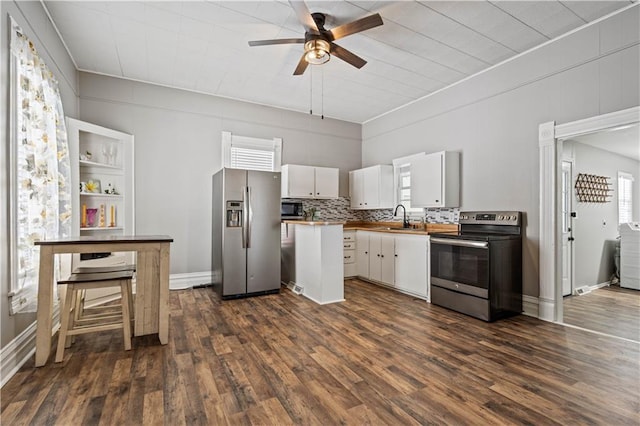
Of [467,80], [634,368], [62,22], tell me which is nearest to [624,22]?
[467,80]

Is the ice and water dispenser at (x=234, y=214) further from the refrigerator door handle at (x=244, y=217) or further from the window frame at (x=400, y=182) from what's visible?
the window frame at (x=400, y=182)

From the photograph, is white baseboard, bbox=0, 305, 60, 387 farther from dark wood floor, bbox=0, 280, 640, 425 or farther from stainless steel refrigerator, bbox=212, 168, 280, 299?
stainless steel refrigerator, bbox=212, 168, 280, 299

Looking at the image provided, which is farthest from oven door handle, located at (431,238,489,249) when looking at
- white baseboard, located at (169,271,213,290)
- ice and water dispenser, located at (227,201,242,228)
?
white baseboard, located at (169,271,213,290)

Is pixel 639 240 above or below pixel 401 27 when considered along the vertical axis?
below

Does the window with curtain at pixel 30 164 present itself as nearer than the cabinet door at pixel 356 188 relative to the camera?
Yes

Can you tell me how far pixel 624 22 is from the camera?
274 cm

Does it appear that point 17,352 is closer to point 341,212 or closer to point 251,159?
point 251,159

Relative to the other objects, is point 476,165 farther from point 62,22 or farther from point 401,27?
point 62,22

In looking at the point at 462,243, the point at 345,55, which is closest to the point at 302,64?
the point at 345,55

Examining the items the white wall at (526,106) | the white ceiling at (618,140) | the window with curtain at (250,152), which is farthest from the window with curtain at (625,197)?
the window with curtain at (250,152)

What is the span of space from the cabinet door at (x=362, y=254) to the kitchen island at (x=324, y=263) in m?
1.17

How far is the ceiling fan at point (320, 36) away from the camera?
2.46 metres

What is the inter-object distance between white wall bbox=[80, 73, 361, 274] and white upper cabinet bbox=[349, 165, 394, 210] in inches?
69.8

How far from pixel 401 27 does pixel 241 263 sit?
3273mm
